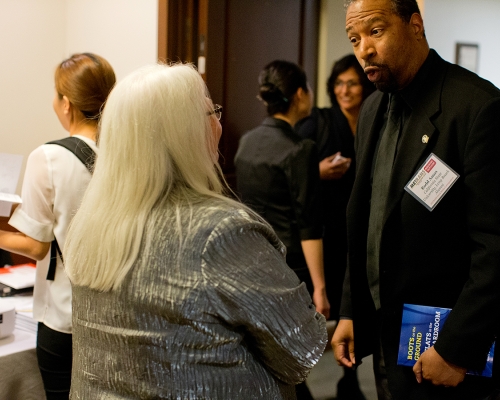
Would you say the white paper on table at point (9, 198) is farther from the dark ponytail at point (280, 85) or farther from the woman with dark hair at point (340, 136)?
the woman with dark hair at point (340, 136)

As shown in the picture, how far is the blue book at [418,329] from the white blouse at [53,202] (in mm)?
938

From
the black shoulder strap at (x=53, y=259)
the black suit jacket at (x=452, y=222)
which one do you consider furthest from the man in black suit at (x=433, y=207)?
the black shoulder strap at (x=53, y=259)

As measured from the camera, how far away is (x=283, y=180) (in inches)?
95.3

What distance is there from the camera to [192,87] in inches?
41.9

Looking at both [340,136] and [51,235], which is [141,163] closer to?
[51,235]

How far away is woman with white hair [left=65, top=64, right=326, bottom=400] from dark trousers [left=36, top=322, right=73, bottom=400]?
0.67m

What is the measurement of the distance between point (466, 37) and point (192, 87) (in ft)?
10.7

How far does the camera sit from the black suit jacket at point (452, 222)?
1.28 metres

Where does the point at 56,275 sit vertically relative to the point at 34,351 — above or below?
above

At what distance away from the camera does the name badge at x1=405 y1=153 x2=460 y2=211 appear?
4.36ft

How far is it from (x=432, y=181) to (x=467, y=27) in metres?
2.88

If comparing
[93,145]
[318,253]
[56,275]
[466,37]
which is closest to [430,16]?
[466,37]

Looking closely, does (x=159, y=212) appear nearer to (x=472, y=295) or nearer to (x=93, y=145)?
(x=472, y=295)

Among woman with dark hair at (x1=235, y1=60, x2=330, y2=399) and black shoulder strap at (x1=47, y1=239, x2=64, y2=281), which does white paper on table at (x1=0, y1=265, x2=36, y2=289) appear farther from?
woman with dark hair at (x1=235, y1=60, x2=330, y2=399)
